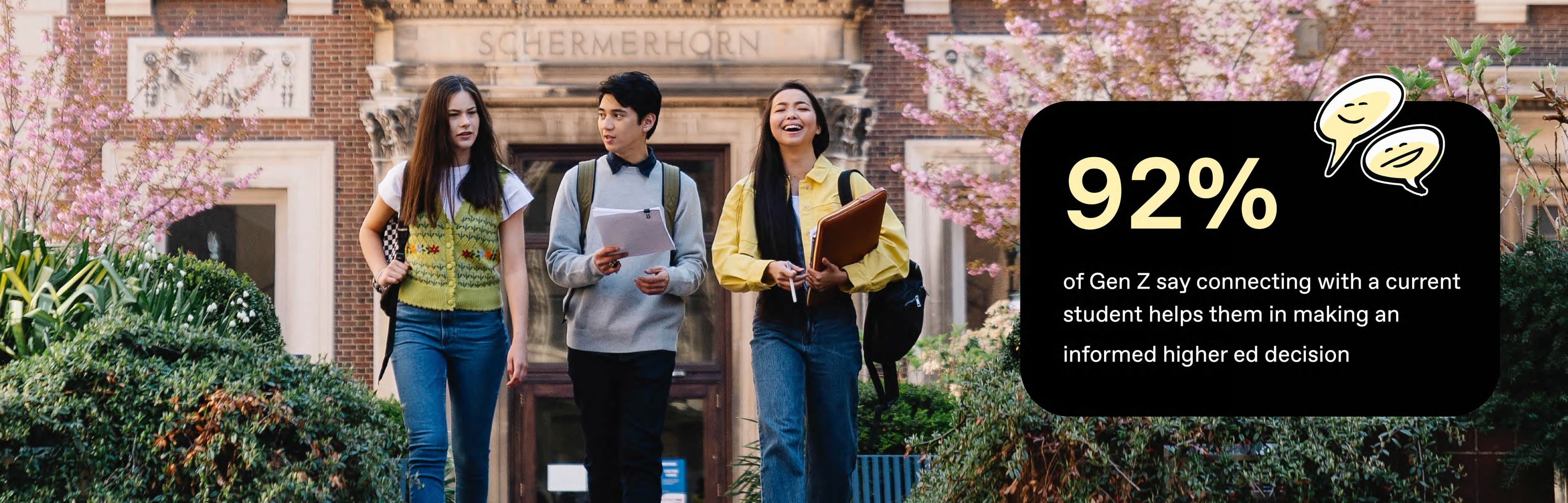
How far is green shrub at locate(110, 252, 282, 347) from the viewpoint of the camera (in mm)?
5449

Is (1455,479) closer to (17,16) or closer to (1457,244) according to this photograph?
(1457,244)

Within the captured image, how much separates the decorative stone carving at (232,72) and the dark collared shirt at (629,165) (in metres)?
6.74

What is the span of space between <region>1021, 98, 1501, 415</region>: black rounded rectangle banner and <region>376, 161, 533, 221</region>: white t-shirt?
208 cm

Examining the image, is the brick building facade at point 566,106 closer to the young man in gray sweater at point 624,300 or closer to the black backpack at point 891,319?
the young man in gray sweater at point 624,300

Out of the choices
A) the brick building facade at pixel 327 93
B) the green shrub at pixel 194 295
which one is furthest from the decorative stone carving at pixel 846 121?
the green shrub at pixel 194 295

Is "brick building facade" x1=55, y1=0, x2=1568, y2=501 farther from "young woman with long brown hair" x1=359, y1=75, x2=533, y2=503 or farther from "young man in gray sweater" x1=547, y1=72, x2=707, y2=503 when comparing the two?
"young woman with long brown hair" x1=359, y1=75, x2=533, y2=503

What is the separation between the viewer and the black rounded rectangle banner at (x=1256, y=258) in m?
4.11

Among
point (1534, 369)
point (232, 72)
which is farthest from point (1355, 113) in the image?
point (232, 72)

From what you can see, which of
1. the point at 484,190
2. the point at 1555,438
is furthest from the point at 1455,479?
the point at 484,190

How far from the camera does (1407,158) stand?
429cm

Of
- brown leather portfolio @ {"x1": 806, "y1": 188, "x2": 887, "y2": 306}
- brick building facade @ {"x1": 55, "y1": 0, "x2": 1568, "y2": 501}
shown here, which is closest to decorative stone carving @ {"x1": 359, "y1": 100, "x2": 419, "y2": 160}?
brick building facade @ {"x1": 55, "y1": 0, "x2": 1568, "y2": 501}

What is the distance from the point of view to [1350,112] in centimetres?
439

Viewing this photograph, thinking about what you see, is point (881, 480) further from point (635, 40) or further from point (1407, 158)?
point (635, 40)

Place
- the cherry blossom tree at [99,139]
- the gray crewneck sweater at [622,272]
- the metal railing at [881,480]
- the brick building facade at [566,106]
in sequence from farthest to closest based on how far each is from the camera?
the brick building facade at [566,106], the cherry blossom tree at [99,139], the metal railing at [881,480], the gray crewneck sweater at [622,272]
